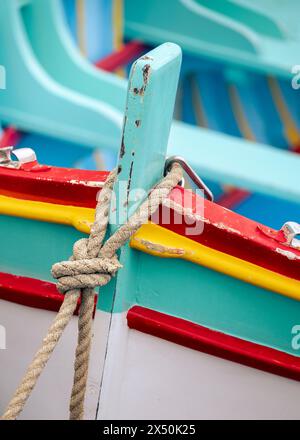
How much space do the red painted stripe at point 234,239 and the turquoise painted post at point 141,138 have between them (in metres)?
0.07

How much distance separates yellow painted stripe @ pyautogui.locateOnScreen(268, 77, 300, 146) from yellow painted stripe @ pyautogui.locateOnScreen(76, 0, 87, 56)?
121 cm

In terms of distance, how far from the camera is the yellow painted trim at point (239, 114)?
3412mm

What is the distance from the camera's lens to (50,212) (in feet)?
4.05

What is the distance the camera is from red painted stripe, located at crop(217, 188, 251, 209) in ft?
9.26

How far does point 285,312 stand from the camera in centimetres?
122

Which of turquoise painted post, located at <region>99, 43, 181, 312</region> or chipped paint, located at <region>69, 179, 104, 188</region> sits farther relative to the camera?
chipped paint, located at <region>69, 179, 104, 188</region>

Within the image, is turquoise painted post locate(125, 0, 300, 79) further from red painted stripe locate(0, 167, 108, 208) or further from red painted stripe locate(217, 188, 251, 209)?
red painted stripe locate(0, 167, 108, 208)

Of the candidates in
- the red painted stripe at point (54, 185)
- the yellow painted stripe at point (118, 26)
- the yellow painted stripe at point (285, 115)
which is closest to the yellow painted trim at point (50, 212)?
the red painted stripe at point (54, 185)

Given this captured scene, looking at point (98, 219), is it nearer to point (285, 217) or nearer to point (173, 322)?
point (173, 322)

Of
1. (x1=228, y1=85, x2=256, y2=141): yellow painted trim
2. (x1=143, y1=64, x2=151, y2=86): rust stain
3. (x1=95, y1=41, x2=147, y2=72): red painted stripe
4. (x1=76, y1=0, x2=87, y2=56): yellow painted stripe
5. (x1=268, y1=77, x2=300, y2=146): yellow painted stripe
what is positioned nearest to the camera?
(x1=143, y1=64, x2=151, y2=86): rust stain

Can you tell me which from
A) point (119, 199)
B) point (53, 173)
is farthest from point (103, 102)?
point (119, 199)

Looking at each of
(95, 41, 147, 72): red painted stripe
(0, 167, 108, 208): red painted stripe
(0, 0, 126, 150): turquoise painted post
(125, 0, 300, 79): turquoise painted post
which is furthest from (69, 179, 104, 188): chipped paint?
(125, 0, 300, 79): turquoise painted post

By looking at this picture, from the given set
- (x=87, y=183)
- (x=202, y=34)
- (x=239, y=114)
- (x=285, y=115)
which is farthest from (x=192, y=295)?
(x=285, y=115)

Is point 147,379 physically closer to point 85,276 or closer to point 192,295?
point 192,295
